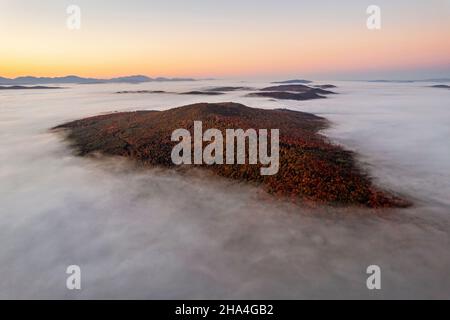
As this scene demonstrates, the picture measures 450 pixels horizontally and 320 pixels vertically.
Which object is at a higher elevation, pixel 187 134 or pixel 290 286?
pixel 187 134

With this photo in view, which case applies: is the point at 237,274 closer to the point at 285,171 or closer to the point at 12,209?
the point at 285,171

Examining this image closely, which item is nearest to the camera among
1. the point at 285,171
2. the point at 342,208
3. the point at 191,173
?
the point at 342,208

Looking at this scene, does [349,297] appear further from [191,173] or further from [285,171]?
[191,173]

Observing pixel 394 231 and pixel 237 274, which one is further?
pixel 394 231

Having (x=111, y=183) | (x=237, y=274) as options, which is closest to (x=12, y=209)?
(x=111, y=183)

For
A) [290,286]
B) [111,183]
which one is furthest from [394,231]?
[111,183]
